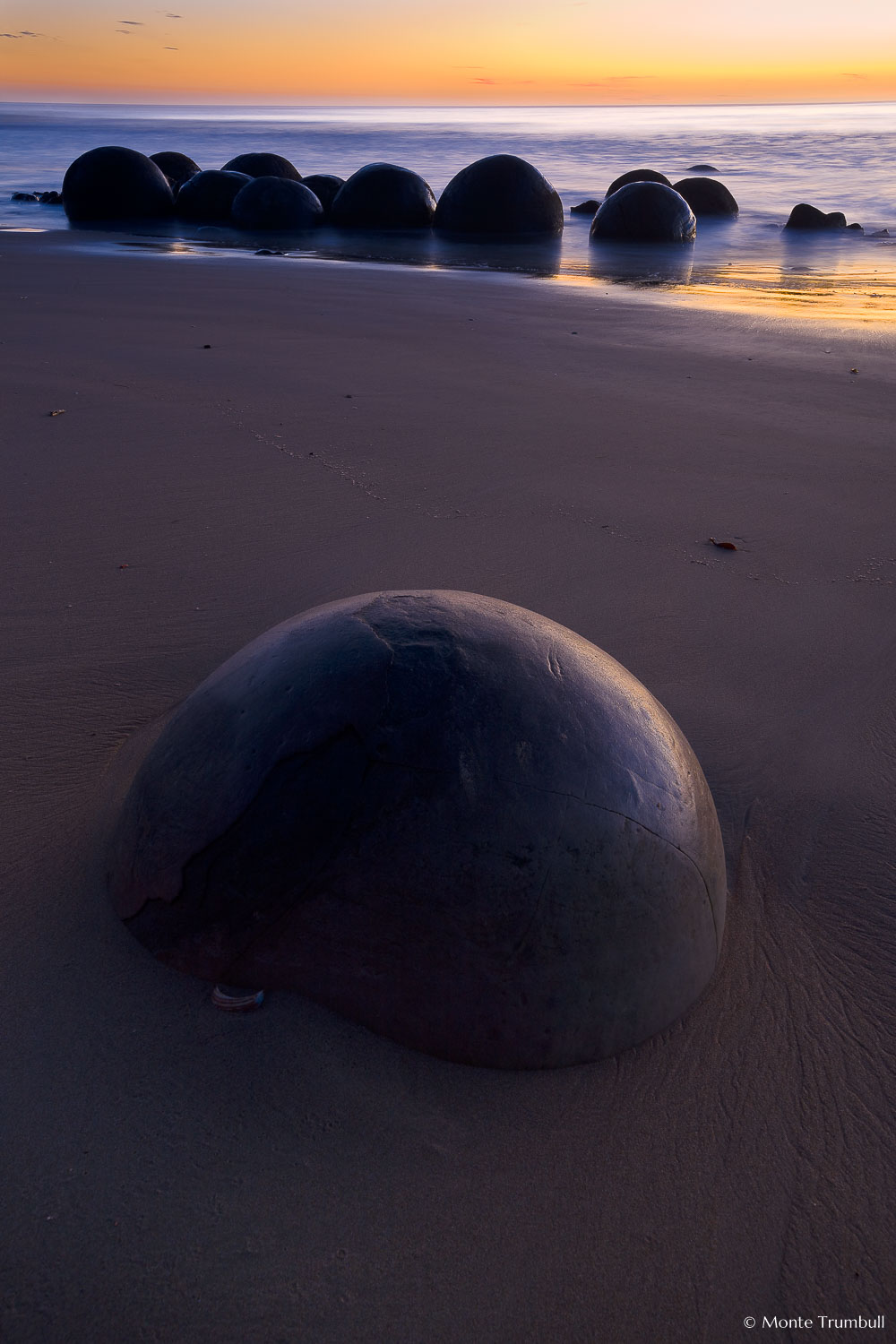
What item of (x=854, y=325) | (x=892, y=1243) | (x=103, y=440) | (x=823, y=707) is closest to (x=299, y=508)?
(x=103, y=440)

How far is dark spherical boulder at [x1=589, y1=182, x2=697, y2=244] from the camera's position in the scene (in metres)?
15.5

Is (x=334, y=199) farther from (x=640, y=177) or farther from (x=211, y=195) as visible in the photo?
(x=640, y=177)

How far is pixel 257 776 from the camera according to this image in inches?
67.4

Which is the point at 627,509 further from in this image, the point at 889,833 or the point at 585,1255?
the point at 585,1255

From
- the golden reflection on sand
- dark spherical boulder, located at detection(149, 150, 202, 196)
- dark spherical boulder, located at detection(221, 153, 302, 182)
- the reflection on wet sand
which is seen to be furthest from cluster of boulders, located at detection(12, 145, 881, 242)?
dark spherical boulder, located at detection(149, 150, 202, 196)

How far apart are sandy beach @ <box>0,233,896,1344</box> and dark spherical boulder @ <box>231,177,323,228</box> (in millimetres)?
13184

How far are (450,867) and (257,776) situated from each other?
1.30 ft

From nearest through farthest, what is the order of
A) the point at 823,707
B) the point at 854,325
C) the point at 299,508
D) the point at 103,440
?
the point at 823,707, the point at 299,508, the point at 103,440, the point at 854,325

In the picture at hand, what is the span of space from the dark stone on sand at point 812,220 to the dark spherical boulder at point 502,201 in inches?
173

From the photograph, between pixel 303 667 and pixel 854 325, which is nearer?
pixel 303 667

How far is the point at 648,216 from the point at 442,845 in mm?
16296

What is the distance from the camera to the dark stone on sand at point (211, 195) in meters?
18.5

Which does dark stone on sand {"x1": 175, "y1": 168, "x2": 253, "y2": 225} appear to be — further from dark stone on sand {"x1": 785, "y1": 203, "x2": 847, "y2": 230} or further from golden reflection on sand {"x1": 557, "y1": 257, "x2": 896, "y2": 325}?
dark stone on sand {"x1": 785, "y1": 203, "x2": 847, "y2": 230}

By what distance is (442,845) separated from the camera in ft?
5.26
